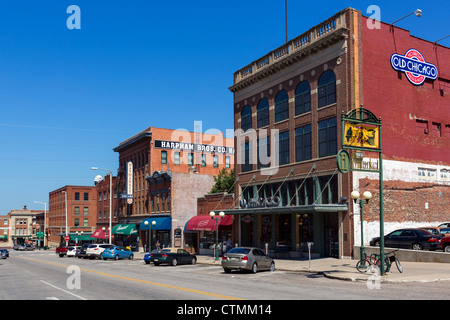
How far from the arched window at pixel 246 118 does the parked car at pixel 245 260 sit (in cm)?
1981

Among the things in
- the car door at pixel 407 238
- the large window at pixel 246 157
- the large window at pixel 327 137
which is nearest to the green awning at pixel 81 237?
the large window at pixel 246 157

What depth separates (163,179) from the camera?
59.9 metres

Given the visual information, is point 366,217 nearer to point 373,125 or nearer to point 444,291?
point 373,125

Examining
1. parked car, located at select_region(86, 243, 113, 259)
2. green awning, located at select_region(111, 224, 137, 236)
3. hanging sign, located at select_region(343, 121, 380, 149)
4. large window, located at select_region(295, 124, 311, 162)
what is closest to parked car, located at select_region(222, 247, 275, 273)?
hanging sign, located at select_region(343, 121, 380, 149)

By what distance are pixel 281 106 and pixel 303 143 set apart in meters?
4.76

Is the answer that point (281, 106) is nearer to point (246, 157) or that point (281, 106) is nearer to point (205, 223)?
point (246, 157)

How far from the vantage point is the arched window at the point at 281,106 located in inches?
1618

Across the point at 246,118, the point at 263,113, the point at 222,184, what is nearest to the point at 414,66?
the point at 263,113

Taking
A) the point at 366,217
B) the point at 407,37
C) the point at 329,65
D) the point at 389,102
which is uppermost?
the point at 407,37

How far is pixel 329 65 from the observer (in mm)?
36281

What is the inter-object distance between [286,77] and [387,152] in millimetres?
10960

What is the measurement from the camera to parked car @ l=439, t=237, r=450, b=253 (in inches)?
1169

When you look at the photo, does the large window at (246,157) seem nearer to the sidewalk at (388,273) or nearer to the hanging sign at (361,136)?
the sidewalk at (388,273)
